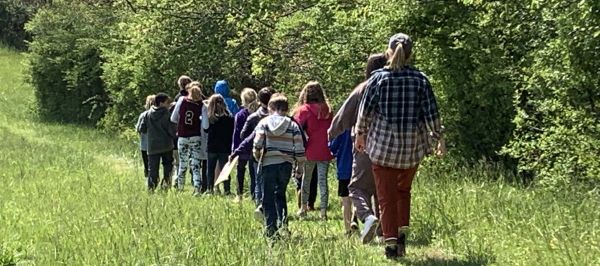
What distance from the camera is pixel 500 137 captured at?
49.7 ft

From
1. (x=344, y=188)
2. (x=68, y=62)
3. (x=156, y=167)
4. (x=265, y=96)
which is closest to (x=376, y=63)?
(x=344, y=188)

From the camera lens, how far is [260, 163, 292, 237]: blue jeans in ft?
27.5

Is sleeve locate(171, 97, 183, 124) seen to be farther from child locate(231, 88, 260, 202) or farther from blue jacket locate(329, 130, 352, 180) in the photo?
blue jacket locate(329, 130, 352, 180)

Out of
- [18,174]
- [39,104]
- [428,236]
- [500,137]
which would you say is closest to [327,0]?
[500,137]

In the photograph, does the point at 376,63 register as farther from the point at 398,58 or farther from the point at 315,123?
the point at 315,123

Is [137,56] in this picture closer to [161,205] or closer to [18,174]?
[18,174]

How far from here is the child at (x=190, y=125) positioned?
1304 centimetres

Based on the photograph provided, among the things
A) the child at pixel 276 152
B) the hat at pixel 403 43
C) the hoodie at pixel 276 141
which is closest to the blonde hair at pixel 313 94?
the child at pixel 276 152

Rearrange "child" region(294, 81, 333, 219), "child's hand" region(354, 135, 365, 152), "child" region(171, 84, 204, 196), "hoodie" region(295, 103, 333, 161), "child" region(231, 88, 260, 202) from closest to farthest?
1. "child's hand" region(354, 135, 365, 152)
2. "child" region(294, 81, 333, 219)
3. "hoodie" region(295, 103, 333, 161)
4. "child" region(231, 88, 260, 202)
5. "child" region(171, 84, 204, 196)

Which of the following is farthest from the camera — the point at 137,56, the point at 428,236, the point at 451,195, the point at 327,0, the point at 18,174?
the point at 137,56

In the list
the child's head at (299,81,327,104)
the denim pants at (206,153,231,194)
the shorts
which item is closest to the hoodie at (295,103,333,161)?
the child's head at (299,81,327,104)

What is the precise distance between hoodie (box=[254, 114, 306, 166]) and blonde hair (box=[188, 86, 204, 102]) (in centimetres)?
485

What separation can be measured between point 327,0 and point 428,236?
1079 centimetres

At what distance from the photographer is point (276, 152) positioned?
8.33 m
